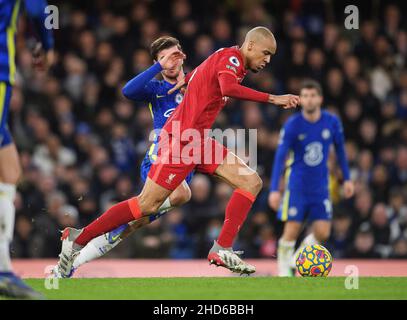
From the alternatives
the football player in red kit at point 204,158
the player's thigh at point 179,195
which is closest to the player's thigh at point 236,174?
the football player in red kit at point 204,158

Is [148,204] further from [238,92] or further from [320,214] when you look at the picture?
[320,214]

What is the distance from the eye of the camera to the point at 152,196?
721cm

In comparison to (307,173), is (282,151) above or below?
above

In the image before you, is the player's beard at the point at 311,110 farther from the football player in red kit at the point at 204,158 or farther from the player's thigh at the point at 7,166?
the player's thigh at the point at 7,166

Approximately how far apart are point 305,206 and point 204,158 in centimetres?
306

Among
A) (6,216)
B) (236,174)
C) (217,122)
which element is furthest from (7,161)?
(217,122)

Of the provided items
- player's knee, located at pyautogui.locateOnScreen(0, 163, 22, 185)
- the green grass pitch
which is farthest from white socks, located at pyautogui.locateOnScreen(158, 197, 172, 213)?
player's knee, located at pyautogui.locateOnScreen(0, 163, 22, 185)

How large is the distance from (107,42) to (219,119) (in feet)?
8.16

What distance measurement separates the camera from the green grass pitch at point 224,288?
6230 mm

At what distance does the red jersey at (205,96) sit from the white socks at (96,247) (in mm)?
932

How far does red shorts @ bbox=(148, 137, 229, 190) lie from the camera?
7.17 meters

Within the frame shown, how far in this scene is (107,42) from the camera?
1478cm

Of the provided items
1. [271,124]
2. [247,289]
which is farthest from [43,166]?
[247,289]

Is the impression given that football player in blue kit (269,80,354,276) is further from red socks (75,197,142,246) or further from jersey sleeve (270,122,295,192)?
red socks (75,197,142,246)
